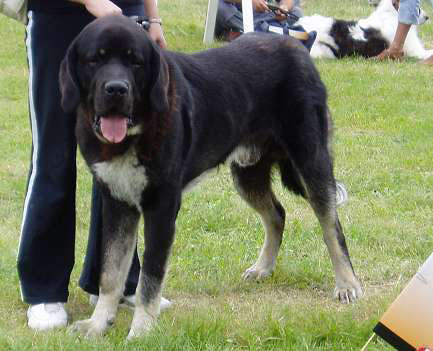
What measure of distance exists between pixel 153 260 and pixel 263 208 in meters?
1.32

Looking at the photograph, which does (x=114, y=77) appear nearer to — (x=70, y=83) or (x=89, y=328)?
(x=70, y=83)

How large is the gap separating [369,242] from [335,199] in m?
0.87

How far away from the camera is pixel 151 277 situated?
4414 mm

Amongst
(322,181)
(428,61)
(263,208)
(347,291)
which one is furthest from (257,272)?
(428,61)

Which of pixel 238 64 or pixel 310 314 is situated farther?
pixel 238 64

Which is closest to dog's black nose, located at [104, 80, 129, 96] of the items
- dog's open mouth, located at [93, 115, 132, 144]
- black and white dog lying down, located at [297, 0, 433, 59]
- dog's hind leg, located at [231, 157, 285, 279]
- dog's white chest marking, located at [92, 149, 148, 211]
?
dog's open mouth, located at [93, 115, 132, 144]

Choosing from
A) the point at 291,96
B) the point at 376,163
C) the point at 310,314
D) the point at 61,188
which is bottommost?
the point at 376,163

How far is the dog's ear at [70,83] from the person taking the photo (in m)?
4.08

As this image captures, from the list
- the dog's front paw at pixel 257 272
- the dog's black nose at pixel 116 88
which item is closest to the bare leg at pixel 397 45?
the dog's front paw at pixel 257 272

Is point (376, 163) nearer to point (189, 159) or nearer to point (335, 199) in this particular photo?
point (335, 199)

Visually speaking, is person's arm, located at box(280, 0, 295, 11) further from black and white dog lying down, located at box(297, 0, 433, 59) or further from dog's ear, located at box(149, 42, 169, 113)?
dog's ear, located at box(149, 42, 169, 113)

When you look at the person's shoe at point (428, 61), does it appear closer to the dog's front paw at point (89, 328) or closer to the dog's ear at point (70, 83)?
the dog's front paw at point (89, 328)

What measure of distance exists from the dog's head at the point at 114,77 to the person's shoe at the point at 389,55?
8569mm

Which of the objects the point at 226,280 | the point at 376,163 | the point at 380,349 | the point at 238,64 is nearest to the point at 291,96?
the point at 238,64
